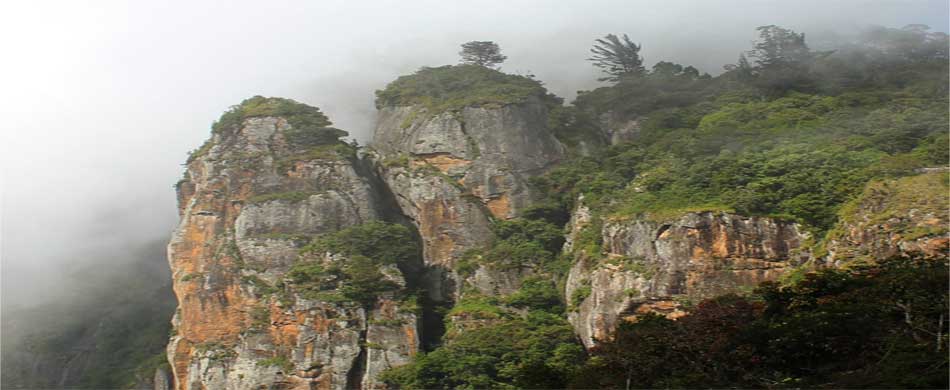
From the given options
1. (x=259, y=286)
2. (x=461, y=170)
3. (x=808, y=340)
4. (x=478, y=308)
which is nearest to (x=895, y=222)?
(x=808, y=340)

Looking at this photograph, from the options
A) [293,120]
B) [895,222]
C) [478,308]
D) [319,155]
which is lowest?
[478,308]

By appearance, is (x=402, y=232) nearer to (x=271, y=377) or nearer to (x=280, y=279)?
(x=280, y=279)

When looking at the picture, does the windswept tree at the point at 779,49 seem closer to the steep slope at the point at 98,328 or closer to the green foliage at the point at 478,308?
the green foliage at the point at 478,308

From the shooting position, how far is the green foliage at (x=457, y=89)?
181 feet

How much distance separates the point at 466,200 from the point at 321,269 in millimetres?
8628

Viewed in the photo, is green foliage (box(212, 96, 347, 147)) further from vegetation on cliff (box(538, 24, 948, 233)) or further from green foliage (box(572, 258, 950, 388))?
green foliage (box(572, 258, 950, 388))

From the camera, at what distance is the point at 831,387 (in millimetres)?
25359

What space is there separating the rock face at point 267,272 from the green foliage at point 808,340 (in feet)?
55.2

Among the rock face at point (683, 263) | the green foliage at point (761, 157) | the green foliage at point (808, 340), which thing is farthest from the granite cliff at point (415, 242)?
the green foliage at point (808, 340)

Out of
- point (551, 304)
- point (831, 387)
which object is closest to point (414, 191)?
point (551, 304)

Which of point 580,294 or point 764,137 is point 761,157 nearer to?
point 764,137

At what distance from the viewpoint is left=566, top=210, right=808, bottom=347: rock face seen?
3841 centimetres

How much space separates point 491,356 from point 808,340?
16.4 m

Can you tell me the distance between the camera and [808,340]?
2736 cm
